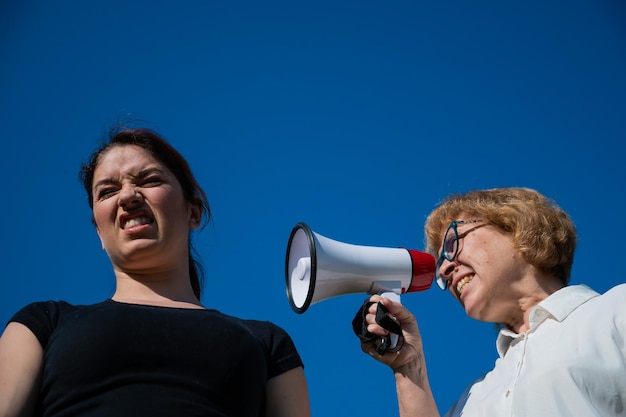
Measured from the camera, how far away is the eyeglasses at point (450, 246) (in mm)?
3680

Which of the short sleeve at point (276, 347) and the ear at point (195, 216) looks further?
the ear at point (195, 216)

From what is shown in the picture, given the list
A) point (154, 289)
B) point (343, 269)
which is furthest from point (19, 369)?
point (343, 269)

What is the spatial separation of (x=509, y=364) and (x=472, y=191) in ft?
3.61

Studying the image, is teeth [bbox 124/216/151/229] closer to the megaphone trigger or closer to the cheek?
the cheek

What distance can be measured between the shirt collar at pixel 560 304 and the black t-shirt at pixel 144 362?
1.28 meters

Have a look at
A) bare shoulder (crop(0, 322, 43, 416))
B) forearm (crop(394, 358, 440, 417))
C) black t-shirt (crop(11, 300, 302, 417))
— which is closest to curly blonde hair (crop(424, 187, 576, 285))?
forearm (crop(394, 358, 440, 417))

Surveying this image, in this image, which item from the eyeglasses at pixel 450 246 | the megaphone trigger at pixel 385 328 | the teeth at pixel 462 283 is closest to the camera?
the megaphone trigger at pixel 385 328

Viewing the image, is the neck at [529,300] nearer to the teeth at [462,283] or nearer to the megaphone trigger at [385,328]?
the teeth at [462,283]

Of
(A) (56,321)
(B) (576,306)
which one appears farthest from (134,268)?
(B) (576,306)

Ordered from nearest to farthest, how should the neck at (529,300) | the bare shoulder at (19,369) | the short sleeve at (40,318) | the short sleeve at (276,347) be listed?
the bare shoulder at (19,369) → the short sleeve at (40,318) → the short sleeve at (276,347) → the neck at (529,300)

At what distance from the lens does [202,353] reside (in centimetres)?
255

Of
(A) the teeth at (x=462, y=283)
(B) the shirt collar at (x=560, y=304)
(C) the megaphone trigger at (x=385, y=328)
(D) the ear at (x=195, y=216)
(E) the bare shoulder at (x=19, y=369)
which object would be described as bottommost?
(E) the bare shoulder at (x=19, y=369)

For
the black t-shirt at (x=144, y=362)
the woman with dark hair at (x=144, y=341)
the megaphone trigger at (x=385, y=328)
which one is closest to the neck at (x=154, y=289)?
the woman with dark hair at (x=144, y=341)

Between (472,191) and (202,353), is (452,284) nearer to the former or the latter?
(472,191)
